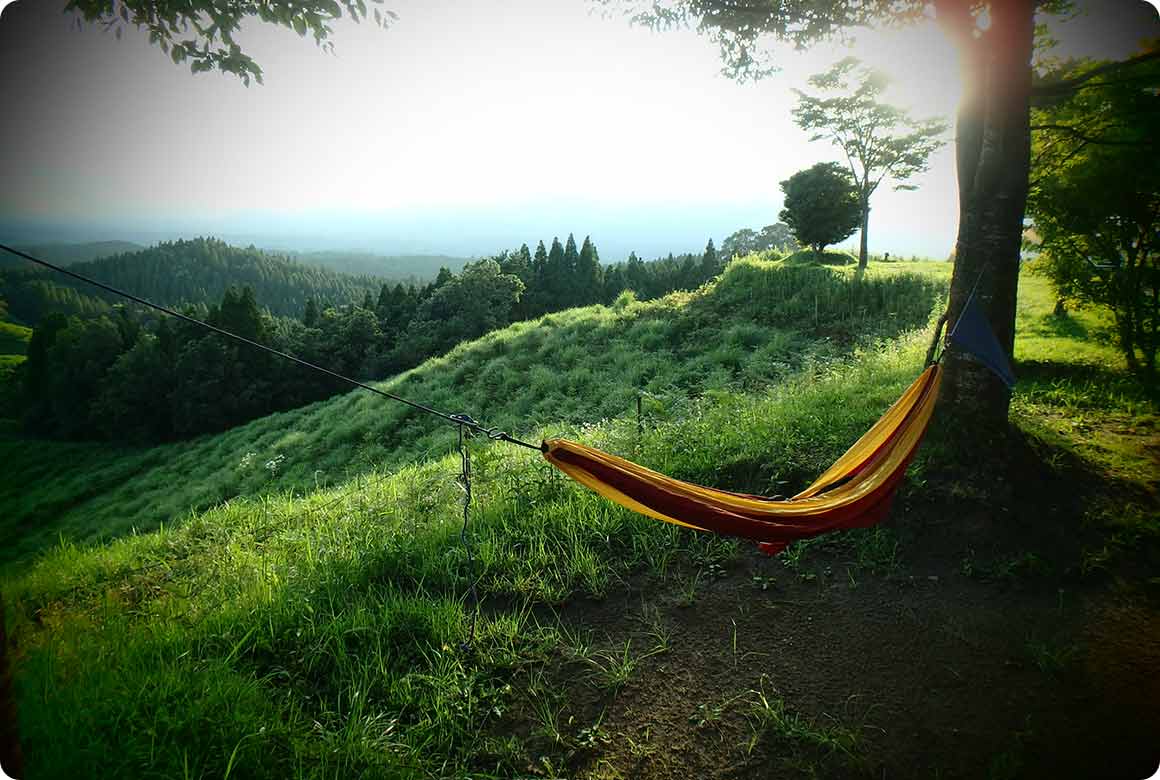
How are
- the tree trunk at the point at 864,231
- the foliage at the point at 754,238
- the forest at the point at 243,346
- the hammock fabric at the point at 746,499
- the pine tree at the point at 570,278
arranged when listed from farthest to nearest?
the foliage at the point at 754,238 < the pine tree at the point at 570,278 < the forest at the point at 243,346 < the tree trunk at the point at 864,231 < the hammock fabric at the point at 746,499

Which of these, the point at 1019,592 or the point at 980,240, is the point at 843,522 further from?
the point at 980,240

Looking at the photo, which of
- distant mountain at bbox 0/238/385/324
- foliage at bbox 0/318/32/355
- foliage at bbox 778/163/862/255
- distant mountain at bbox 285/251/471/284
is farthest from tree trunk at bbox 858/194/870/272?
distant mountain at bbox 285/251/471/284

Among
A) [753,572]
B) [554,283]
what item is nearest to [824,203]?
[753,572]

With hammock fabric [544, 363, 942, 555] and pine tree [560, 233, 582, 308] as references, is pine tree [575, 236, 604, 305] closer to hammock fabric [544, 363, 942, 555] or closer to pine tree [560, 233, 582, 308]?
pine tree [560, 233, 582, 308]

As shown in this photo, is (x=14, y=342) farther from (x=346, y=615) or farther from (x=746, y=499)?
(x=746, y=499)

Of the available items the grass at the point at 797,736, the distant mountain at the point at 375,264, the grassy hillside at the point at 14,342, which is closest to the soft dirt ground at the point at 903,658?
the grass at the point at 797,736

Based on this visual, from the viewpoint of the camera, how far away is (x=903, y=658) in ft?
7.26

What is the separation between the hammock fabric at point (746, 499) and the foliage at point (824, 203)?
13.6 m

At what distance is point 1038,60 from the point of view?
4.27 metres

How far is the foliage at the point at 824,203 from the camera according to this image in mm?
13914

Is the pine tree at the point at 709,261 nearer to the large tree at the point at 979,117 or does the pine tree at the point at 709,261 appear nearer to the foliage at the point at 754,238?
the foliage at the point at 754,238

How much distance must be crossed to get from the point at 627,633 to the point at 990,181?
11.6 ft

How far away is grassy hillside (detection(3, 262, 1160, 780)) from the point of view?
1808mm

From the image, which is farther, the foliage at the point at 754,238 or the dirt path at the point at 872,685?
the foliage at the point at 754,238
